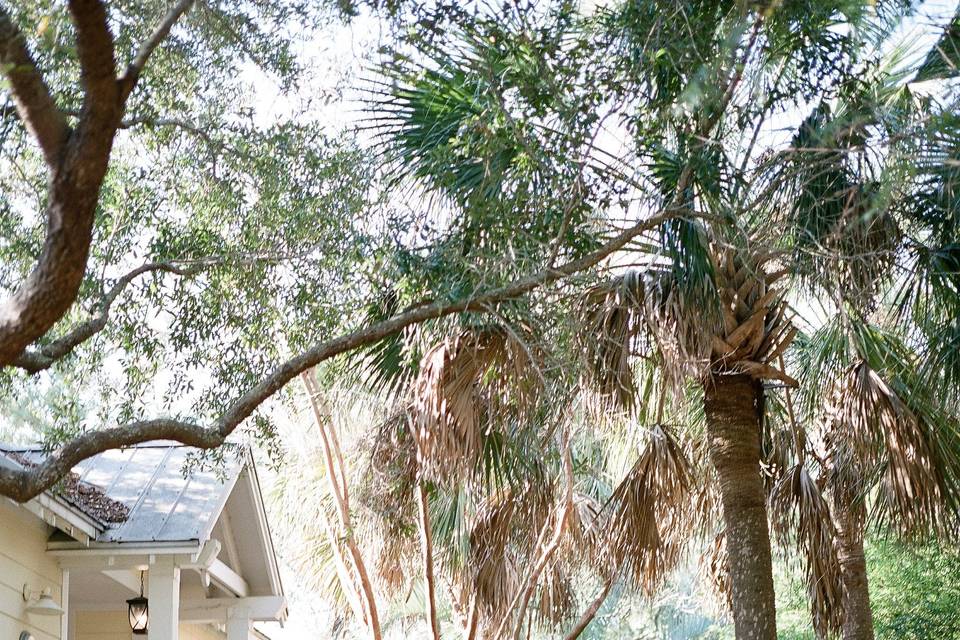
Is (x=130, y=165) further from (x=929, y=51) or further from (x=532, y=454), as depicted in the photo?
(x=929, y=51)

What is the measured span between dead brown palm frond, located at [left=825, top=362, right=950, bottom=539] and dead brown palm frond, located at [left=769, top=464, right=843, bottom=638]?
85 cm

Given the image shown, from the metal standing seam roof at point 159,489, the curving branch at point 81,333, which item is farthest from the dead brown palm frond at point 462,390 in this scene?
the curving branch at point 81,333

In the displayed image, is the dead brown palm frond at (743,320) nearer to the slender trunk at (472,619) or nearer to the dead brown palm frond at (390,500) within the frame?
the dead brown palm frond at (390,500)

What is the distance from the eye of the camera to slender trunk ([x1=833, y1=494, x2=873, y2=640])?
11.7 meters

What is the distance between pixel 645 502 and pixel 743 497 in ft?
3.62

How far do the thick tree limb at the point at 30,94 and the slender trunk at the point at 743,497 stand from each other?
19.7 feet

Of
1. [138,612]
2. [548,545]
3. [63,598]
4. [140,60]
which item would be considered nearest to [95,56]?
[140,60]

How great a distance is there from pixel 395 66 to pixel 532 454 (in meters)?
4.05

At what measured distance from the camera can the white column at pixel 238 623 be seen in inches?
526

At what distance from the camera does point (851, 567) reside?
1186 cm

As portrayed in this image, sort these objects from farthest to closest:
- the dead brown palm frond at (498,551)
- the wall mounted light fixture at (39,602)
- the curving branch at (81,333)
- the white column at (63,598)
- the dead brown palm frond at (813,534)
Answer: the dead brown palm frond at (498,551), the dead brown palm frond at (813,534), the white column at (63,598), the wall mounted light fixture at (39,602), the curving branch at (81,333)

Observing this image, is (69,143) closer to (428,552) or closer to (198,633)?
(428,552)

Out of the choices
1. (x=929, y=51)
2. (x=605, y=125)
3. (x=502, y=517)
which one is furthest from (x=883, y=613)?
(x=605, y=125)

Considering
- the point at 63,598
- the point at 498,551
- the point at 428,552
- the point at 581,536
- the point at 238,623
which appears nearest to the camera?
the point at 63,598
